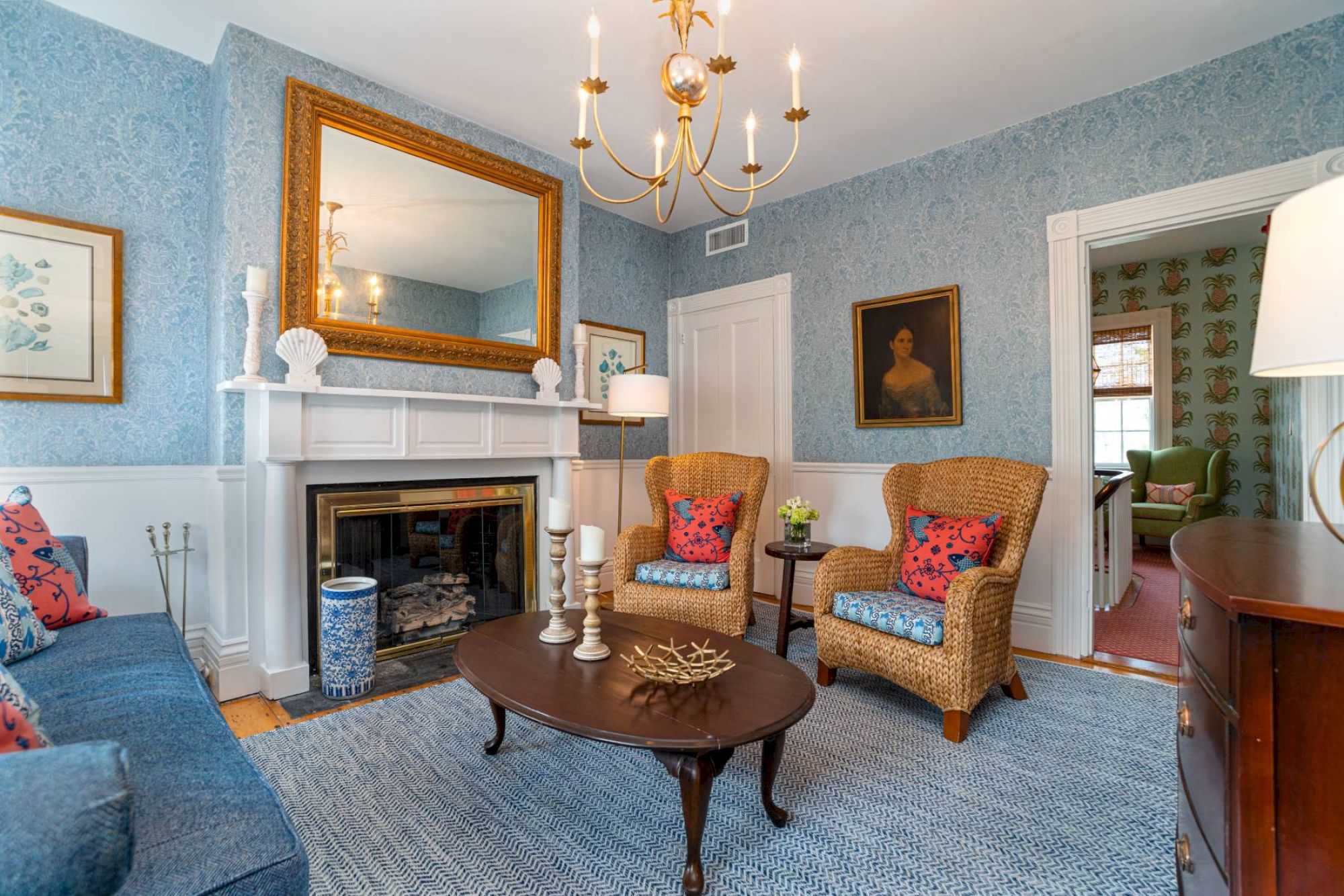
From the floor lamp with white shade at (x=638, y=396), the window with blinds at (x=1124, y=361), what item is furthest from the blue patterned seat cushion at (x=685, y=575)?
the window with blinds at (x=1124, y=361)

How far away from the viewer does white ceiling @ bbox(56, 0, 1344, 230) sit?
248 centimetres

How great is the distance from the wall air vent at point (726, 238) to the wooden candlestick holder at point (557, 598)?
10.7 ft

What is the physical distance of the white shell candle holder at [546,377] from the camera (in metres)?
3.60

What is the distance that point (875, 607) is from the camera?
254 cm

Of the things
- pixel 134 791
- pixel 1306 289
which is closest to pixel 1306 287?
pixel 1306 289

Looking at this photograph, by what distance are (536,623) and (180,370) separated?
2026mm

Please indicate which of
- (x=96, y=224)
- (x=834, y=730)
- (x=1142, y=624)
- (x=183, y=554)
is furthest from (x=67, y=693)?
(x=1142, y=624)

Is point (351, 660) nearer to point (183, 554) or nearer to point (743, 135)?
point (183, 554)

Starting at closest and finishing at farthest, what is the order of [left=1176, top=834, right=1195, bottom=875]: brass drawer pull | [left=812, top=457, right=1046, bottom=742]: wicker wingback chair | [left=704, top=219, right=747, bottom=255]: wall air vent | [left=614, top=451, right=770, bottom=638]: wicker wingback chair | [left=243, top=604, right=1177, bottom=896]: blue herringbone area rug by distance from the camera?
1. [left=1176, top=834, right=1195, bottom=875]: brass drawer pull
2. [left=243, top=604, right=1177, bottom=896]: blue herringbone area rug
3. [left=812, top=457, right=1046, bottom=742]: wicker wingback chair
4. [left=614, top=451, right=770, bottom=638]: wicker wingback chair
5. [left=704, top=219, right=747, bottom=255]: wall air vent

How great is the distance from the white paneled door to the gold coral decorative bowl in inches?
99.5

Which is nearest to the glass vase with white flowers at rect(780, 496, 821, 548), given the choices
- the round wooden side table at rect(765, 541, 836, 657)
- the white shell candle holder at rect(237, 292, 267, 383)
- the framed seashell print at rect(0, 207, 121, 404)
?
the round wooden side table at rect(765, 541, 836, 657)

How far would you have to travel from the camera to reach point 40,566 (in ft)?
6.35

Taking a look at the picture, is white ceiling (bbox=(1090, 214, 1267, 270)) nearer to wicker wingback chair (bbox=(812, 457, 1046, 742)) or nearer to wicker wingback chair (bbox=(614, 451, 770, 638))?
wicker wingback chair (bbox=(812, 457, 1046, 742))

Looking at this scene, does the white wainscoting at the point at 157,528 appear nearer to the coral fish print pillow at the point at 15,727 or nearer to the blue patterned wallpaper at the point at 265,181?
the blue patterned wallpaper at the point at 265,181
